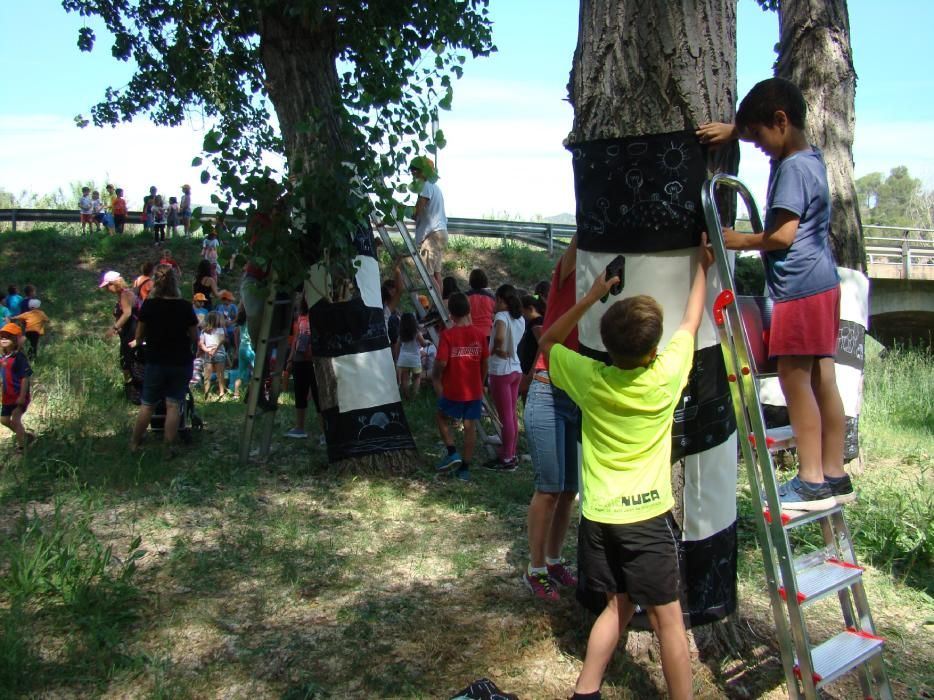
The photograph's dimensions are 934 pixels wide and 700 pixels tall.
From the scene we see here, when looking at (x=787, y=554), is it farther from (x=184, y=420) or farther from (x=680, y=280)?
(x=184, y=420)

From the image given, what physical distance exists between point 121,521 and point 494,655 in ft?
10.4

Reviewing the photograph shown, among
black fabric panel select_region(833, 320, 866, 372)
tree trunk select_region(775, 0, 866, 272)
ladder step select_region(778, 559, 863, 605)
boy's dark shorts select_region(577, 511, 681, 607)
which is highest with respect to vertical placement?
tree trunk select_region(775, 0, 866, 272)

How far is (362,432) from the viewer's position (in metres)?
7.41

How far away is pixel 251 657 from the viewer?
4.23 m

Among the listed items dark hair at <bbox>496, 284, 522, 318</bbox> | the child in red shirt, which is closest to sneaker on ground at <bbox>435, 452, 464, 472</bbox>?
the child in red shirt

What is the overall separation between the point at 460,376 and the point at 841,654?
4.62 meters

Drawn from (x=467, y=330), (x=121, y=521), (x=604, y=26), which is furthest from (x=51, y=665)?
(x=467, y=330)

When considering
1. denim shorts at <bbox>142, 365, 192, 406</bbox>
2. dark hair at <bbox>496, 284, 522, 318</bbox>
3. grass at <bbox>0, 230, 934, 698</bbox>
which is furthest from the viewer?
dark hair at <bbox>496, 284, 522, 318</bbox>

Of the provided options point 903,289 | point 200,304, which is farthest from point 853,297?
point 903,289

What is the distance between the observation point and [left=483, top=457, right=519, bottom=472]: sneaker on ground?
8.04 m

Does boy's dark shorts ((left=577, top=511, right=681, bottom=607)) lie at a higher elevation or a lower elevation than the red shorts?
lower

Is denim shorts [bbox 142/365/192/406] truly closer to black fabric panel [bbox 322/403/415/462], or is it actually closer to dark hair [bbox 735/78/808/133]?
black fabric panel [bbox 322/403/415/462]

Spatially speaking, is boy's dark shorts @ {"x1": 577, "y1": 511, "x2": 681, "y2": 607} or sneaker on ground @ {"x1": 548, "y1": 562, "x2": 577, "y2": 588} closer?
boy's dark shorts @ {"x1": 577, "y1": 511, "x2": 681, "y2": 607}

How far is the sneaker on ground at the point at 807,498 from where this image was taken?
3752 mm
